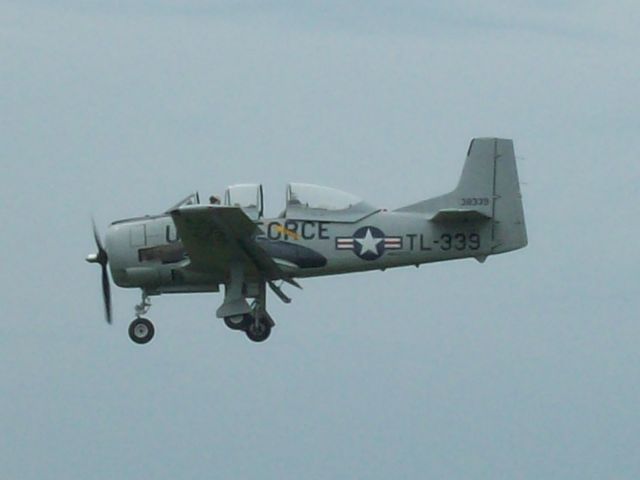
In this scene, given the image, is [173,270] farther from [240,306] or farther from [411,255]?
[411,255]

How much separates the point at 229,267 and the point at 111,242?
6.77 ft

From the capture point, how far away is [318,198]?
3847cm

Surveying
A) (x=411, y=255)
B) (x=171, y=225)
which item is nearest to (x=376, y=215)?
(x=411, y=255)

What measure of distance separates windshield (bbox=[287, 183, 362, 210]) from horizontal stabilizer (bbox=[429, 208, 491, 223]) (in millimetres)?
1402

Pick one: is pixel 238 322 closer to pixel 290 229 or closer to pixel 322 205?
pixel 290 229

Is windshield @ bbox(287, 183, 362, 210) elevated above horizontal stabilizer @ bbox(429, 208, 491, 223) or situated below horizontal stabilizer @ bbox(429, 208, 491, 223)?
above

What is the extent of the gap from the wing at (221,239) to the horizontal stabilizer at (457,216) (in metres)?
2.77

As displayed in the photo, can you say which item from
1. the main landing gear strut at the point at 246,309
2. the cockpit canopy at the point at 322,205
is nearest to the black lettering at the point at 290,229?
the cockpit canopy at the point at 322,205

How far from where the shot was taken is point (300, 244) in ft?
126

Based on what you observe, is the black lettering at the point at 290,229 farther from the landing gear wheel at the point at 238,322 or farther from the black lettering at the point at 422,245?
the black lettering at the point at 422,245

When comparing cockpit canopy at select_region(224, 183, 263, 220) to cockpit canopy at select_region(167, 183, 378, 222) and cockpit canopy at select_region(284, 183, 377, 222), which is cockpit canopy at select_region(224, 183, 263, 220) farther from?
cockpit canopy at select_region(284, 183, 377, 222)

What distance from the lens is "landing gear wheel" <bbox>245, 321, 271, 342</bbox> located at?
39281 mm

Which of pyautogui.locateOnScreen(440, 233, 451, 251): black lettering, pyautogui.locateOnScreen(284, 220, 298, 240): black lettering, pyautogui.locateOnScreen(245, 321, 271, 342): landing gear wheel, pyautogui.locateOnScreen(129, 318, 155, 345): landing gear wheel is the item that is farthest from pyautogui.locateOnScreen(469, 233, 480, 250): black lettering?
pyautogui.locateOnScreen(129, 318, 155, 345): landing gear wheel

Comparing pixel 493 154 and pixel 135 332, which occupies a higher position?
pixel 493 154
